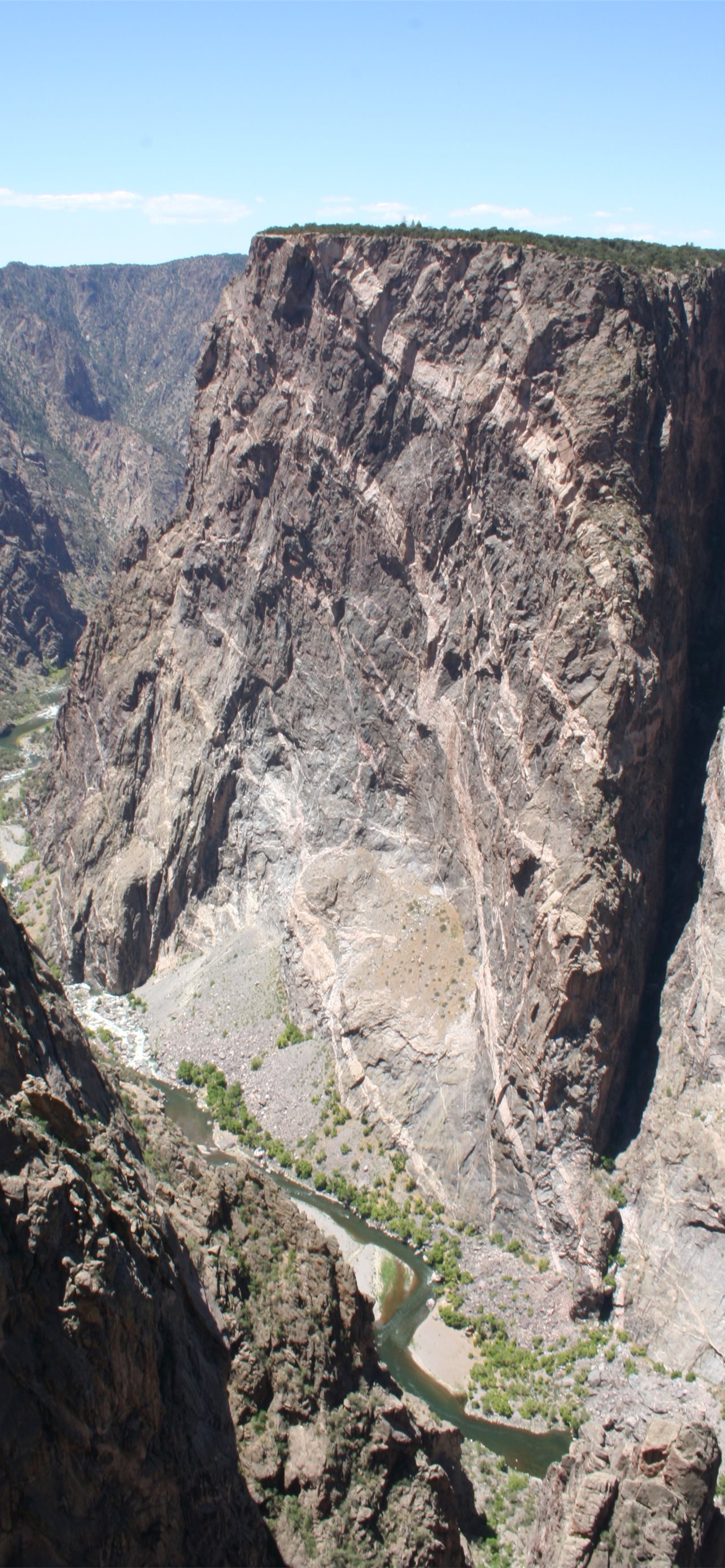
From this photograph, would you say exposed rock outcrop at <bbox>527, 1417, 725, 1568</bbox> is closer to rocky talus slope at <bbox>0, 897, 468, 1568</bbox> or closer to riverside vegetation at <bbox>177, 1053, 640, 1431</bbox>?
rocky talus slope at <bbox>0, 897, 468, 1568</bbox>

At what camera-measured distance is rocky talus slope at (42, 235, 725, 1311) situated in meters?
45.9

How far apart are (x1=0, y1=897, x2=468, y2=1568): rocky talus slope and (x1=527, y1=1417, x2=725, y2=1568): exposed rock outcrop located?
2.88 meters

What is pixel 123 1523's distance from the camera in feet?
59.2

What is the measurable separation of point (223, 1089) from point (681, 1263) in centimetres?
2620

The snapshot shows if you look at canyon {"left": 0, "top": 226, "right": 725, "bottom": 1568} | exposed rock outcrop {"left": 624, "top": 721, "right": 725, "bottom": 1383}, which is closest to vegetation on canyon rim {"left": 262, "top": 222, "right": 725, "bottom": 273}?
canyon {"left": 0, "top": 226, "right": 725, "bottom": 1568}

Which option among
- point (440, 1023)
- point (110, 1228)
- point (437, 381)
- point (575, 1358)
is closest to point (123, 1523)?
point (110, 1228)

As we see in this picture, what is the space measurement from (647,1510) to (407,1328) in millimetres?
18163

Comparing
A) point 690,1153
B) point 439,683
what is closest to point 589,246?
point 439,683

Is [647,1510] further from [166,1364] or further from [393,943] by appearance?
[393,943]

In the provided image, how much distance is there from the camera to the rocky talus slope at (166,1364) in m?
17.2

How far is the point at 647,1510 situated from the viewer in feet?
84.4

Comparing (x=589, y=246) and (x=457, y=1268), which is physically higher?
(x=589, y=246)

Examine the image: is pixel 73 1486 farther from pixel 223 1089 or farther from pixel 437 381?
pixel 437 381

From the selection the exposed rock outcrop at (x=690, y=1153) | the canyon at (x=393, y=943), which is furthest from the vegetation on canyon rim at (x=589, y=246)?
the exposed rock outcrop at (x=690, y=1153)
